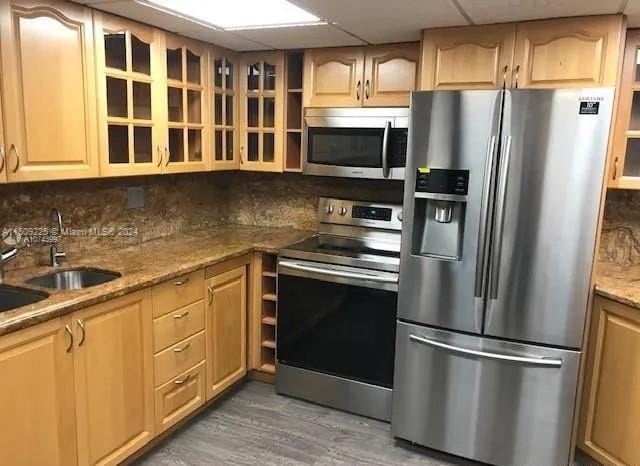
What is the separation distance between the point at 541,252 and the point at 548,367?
20.4 inches

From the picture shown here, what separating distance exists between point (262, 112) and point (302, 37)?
0.65 m

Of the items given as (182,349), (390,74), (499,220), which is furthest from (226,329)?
(390,74)

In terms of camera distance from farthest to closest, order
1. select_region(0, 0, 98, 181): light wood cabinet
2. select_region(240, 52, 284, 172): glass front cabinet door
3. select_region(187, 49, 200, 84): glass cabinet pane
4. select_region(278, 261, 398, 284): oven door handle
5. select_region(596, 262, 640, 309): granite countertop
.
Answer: select_region(240, 52, 284, 172): glass front cabinet door
select_region(187, 49, 200, 84): glass cabinet pane
select_region(278, 261, 398, 284): oven door handle
select_region(596, 262, 640, 309): granite countertop
select_region(0, 0, 98, 181): light wood cabinet

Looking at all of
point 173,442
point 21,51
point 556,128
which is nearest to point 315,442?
point 173,442

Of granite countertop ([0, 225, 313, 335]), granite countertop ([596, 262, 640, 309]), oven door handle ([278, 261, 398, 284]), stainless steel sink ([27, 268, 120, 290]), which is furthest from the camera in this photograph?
oven door handle ([278, 261, 398, 284])

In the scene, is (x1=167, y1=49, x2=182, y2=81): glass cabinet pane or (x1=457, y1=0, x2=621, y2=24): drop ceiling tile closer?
(x1=457, y1=0, x2=621, y2=24): drop ceiling tile

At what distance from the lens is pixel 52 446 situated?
74.9 inches

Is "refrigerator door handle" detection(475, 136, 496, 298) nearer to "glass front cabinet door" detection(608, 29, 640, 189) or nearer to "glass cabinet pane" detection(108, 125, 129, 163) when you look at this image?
"glass front cabinet door" detection(608, 29, 640, 189)

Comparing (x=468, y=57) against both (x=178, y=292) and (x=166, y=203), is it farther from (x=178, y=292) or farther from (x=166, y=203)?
(x=166, y=203)

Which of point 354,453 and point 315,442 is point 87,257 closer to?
point 315,442

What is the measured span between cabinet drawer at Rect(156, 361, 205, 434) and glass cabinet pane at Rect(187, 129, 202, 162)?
1.19 meters

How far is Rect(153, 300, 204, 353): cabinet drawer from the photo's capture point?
2.39 meters

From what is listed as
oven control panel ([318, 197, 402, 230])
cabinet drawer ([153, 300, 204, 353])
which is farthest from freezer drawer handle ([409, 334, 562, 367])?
cabinet drawer ([153, 300, 204, 353])

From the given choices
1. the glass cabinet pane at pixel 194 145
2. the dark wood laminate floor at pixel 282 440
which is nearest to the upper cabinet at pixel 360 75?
the glass cabinet pane at pixel 194 145
